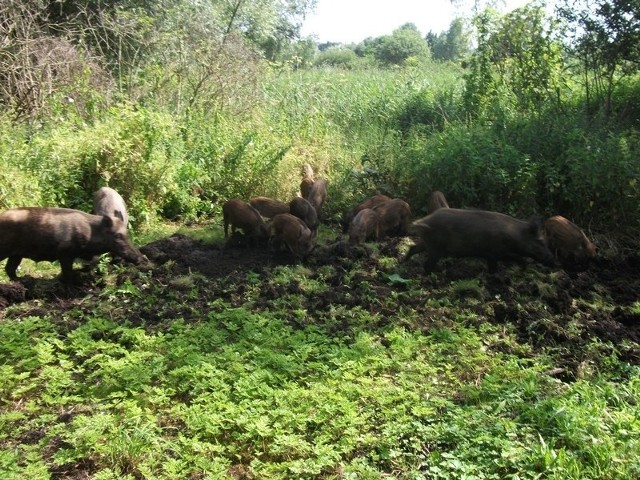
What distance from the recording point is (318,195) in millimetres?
10523

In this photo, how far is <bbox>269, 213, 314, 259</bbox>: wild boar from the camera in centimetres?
866

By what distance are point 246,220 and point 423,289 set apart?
9.32 feet

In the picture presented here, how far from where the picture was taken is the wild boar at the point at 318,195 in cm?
1043

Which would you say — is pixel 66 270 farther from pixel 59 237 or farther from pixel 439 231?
pixel 439 231

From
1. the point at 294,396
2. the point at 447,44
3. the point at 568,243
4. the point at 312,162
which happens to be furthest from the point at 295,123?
the point at 447,44

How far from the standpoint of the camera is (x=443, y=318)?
22.2ft

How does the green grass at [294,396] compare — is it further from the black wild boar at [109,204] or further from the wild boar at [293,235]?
the black wild boar at [109,204]

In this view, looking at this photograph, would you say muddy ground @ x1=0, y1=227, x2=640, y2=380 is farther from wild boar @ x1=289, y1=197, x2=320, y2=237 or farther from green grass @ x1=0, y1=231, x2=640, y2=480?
wild boar @ x1=289, y1=197, x2=320, y2=237

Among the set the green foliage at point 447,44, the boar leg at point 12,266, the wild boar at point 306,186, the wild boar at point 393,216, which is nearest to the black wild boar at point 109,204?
the boar leg at point 12,266

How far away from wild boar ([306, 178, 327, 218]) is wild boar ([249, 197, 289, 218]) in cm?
56

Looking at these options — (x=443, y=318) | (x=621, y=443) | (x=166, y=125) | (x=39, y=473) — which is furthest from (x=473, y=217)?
(x=39, y=473)

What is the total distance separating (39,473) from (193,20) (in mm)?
12919

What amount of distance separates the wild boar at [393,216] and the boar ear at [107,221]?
3.92 metres

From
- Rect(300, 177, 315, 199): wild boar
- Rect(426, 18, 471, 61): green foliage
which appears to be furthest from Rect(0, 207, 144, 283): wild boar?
Rect(426, 18, 471, 61): green foliage
